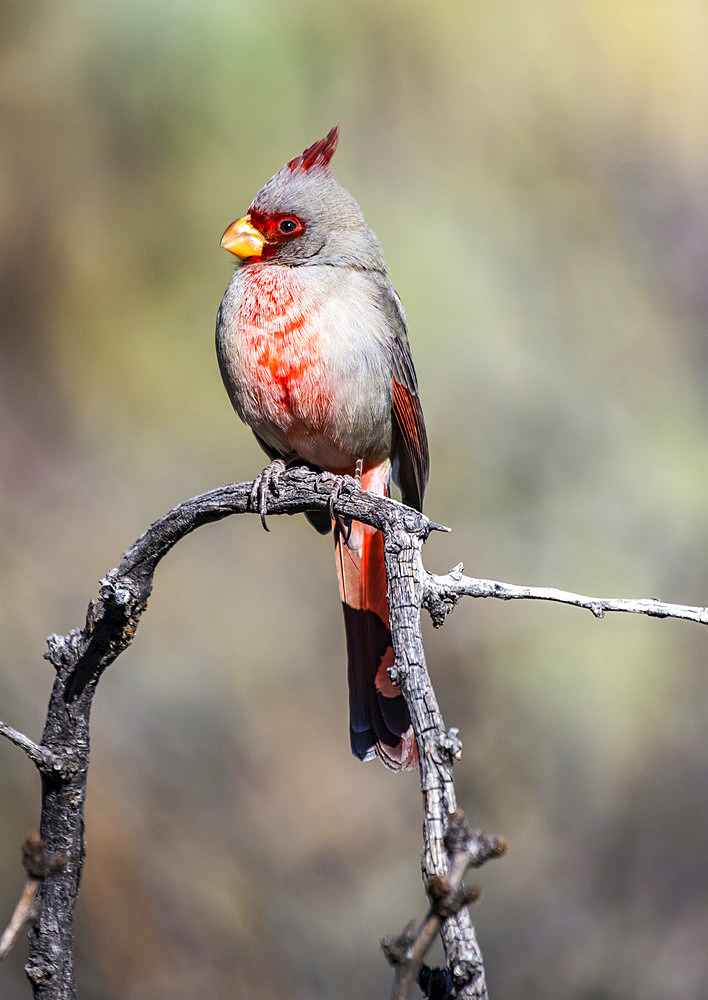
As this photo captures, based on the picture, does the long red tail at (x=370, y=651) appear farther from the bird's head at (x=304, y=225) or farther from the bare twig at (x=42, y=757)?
the bare twig at (x=42, y=757)

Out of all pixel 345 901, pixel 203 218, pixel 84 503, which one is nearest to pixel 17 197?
pixel 203 218

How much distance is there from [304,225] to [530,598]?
1935 millimetres

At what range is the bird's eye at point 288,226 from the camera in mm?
→ 3545

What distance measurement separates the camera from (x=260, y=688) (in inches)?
221

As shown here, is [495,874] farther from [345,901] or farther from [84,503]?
[84,503]

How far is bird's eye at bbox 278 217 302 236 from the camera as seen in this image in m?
3.54

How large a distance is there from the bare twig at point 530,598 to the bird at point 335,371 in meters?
0.92

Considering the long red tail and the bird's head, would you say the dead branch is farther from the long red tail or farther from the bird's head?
the bird's head

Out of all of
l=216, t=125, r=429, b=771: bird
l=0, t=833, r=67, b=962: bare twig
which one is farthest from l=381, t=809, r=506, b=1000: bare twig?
l=216, t=125, r=429, b=771: bird

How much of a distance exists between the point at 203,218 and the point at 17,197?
103cm

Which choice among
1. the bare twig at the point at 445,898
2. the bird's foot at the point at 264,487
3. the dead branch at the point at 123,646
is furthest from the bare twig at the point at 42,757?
the bare twig at the point at 445,898

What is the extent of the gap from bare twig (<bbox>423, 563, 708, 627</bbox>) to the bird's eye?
176cm

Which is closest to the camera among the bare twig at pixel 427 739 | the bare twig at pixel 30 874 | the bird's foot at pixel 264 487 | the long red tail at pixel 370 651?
the bare twig at pixel 30 874

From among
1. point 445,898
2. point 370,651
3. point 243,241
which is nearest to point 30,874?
point 445,898
